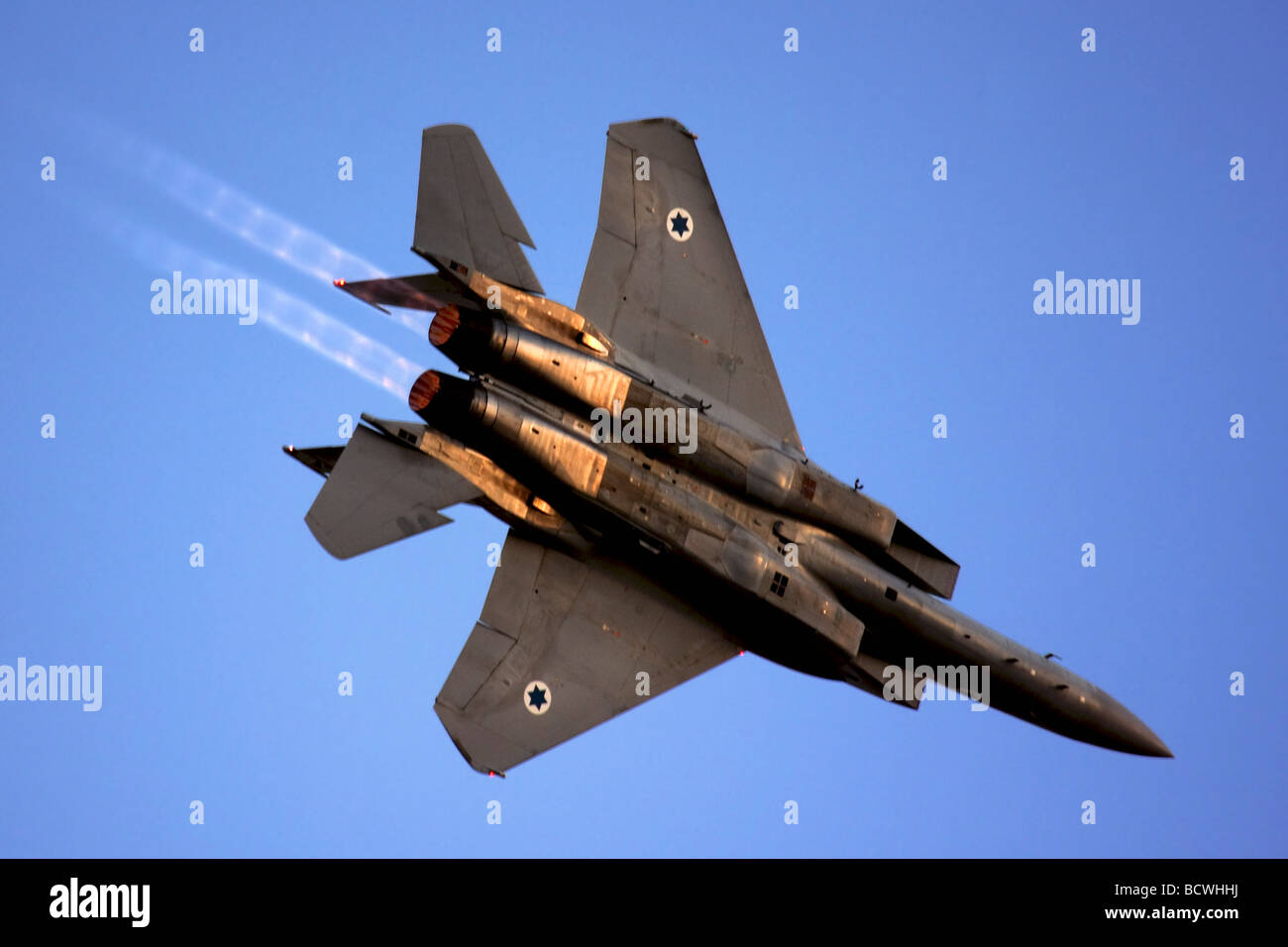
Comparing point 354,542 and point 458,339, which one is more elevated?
point 458,339

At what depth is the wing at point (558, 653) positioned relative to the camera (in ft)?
104

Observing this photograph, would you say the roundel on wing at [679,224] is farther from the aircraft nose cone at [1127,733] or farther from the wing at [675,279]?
the aircraft nose cone at [1127,733]

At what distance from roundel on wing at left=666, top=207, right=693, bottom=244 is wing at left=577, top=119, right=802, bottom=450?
0.06ft

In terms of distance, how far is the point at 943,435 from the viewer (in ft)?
119

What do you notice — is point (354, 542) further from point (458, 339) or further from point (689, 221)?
point (689, 221)

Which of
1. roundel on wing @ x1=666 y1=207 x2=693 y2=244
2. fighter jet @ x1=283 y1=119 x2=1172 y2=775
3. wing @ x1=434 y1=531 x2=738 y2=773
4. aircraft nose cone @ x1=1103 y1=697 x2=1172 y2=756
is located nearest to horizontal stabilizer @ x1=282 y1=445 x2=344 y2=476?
fighter jet @ x1=283 y1=119 x2=1172 y2=775

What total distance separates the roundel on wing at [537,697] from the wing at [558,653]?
16 millimetres

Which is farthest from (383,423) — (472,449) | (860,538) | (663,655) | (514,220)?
(860,538)

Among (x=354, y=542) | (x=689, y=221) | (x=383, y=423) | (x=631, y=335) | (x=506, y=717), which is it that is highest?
(x=689, y=221)

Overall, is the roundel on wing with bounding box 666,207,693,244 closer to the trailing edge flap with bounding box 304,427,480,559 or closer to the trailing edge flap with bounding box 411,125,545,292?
the trailing edge flap with bounding box 411,125,545,292

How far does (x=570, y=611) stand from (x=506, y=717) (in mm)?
2149

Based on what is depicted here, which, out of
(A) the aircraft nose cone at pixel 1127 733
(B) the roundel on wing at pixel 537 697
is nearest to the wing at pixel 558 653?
(B) the roundel on wing at pixel 537 697

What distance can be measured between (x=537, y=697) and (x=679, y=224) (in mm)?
9080

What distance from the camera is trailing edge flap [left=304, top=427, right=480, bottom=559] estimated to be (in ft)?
97.7
